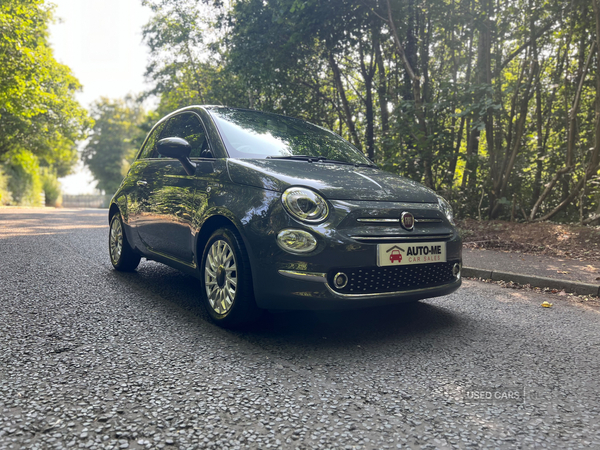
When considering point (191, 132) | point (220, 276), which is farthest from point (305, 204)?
point (191, 132)

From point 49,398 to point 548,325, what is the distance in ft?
11.5

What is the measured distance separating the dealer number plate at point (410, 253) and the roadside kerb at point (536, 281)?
262cm

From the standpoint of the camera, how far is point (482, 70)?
10.2 meters

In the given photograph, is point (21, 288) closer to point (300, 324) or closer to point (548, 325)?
point (300, 324)

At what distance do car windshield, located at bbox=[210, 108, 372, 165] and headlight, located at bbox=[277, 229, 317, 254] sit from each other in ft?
3.16

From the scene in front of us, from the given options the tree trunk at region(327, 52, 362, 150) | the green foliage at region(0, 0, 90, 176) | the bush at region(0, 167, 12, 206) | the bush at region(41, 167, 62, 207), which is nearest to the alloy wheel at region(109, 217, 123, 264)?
the tree trunk at region(327, 52, 362, 150)

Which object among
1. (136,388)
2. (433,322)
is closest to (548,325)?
(433,322)

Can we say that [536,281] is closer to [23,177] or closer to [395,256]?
[395,256]

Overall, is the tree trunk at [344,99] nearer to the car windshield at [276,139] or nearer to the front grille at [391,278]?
the car windshield at [276,139]

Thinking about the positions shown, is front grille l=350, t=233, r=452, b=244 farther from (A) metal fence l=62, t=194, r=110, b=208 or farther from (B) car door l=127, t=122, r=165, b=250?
(A) metal fence l=62, t=194, r=110, b=208

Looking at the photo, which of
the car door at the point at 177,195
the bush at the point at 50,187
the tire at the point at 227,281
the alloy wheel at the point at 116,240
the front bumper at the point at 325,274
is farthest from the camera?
the bush at the point at 50,187

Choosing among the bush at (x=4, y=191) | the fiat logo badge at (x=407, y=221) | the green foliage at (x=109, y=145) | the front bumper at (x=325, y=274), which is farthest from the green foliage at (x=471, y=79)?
the green foliage at (x=109, y=145)

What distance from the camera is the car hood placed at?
3203 mm

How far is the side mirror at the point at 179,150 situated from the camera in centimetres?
391
